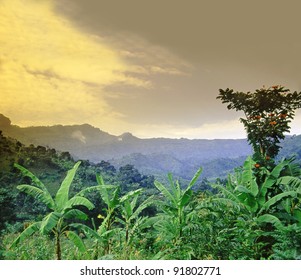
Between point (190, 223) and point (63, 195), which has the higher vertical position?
point (63, 195)

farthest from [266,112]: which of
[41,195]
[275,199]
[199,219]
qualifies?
[41,195]

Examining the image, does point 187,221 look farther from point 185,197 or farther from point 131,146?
point 131,146

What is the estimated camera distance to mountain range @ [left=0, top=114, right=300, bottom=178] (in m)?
7.75

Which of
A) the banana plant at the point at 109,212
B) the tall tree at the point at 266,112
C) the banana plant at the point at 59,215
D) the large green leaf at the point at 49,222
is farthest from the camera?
the tall tree at the point at 266,112

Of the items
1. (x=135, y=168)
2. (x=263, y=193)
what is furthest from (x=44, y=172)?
(x=263, y=193)

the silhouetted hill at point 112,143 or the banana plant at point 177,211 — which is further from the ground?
the silhouetted hill at point 112,143

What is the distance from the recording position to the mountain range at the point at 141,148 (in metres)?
7.75

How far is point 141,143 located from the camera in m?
8.47

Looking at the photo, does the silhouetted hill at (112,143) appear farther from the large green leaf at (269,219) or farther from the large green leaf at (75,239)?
the large green leaf at (269,219)

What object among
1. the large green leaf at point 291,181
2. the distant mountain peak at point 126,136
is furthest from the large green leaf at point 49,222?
the distant mountain peak at point 126,136

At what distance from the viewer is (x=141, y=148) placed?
8.73 meters

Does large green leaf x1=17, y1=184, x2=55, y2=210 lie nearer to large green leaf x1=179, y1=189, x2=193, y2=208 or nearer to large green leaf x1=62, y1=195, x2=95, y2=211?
large green leaf x1=62, y1=195, x2=95, y2=211
